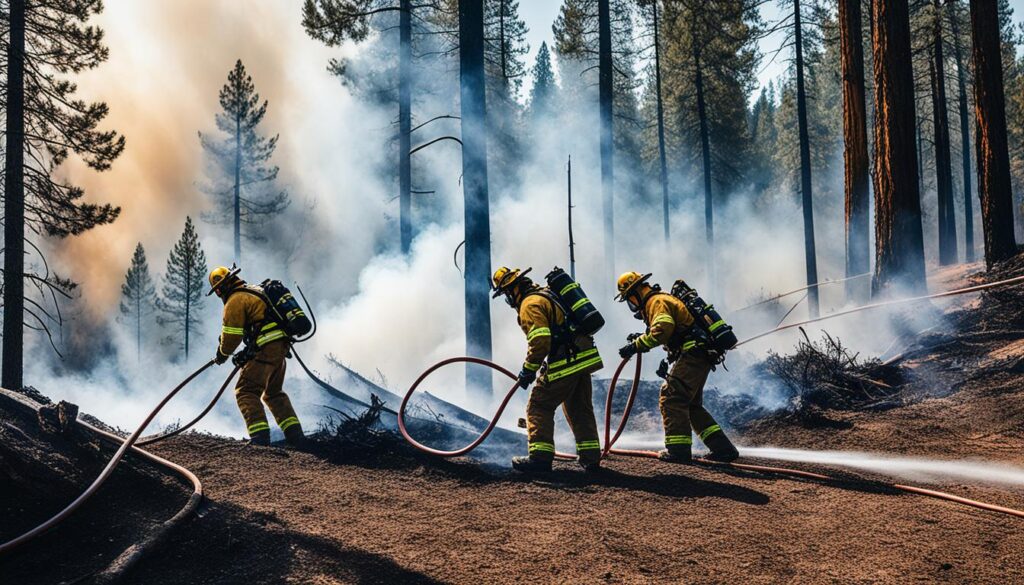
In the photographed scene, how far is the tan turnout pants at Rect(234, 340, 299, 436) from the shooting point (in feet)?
22.3

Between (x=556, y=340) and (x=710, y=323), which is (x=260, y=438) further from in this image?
(x=710, y=323)

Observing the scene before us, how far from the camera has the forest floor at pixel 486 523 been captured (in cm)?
355

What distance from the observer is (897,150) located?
34.7ft

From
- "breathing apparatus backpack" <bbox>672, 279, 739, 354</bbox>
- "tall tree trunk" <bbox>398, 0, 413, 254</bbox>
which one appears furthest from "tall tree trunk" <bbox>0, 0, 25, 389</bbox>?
"breathing apparatus backpack" <bbox>672, 279, 739, 354</bbox>

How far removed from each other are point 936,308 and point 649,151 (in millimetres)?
22681

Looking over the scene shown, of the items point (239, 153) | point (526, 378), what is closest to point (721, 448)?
point (526, 378)

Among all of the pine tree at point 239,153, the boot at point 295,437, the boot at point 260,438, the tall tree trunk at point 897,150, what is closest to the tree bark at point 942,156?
the tall tree trunk at point 897,150

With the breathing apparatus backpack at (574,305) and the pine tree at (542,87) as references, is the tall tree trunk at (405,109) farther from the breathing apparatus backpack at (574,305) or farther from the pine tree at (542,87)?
the pine tree at (542,87)

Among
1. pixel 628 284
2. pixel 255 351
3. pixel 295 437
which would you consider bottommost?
pixel 295 437

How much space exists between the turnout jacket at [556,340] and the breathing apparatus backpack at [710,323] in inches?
44.8

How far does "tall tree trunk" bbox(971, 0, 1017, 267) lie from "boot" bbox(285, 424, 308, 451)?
10411mm

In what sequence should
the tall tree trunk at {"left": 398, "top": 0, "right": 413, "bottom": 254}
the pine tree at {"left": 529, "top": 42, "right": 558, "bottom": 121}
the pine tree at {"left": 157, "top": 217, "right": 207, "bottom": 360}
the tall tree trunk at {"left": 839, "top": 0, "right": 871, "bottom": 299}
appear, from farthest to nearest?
the pine tree at {"left": 529, "top": 42, "right": 558, "bottom": 121} < the pine tree at {"left": 157, "top": 217, "right": 207, "bottom": 360} < the tall tree trunk at {"left": 398, "top": 0, "right": 413, "bottom": 254} < the tall tree trunk at {"left": 839, "top": 0, "right": 871, "bottom": 299}

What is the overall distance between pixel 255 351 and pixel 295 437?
960 millimetres

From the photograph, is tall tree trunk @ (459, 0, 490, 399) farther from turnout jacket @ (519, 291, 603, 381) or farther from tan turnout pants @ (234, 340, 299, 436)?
turnout jacket @ (519, 291, 603, 381)
